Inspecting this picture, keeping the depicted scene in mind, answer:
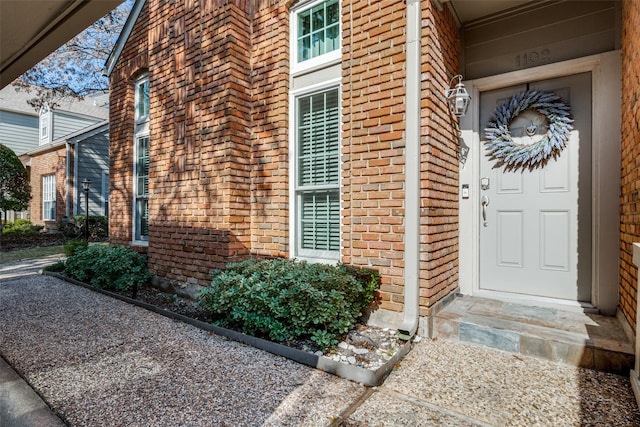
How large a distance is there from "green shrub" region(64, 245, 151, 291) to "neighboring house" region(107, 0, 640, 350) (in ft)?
0.96

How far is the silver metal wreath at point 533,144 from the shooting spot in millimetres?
3090

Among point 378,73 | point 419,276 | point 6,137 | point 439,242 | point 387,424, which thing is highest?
point 6,137

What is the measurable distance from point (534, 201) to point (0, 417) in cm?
422

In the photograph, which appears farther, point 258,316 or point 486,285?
point 486,285

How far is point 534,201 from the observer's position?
3256mm

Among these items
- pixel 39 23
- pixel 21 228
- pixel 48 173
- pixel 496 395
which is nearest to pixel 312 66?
pixel 39 23

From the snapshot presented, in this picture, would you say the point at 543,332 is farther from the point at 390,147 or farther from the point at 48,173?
the point at 48,173

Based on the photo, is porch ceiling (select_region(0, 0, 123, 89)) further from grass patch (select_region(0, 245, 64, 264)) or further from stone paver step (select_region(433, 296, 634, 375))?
grass patch (select_region(0, 245, 64, 264))

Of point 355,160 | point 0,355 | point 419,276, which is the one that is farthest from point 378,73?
point 0,355

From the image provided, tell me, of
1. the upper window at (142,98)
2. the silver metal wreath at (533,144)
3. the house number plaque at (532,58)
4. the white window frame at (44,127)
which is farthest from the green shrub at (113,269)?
the white window frame at (44,127)

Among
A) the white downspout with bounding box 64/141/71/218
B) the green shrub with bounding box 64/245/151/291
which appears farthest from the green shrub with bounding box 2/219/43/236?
the green shrub with bounding box 64/245/151/291

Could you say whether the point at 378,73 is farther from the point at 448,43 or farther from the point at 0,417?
the point at 0,417

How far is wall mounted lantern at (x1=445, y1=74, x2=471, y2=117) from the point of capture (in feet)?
10.4

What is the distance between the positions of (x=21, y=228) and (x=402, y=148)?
14.5 metres
